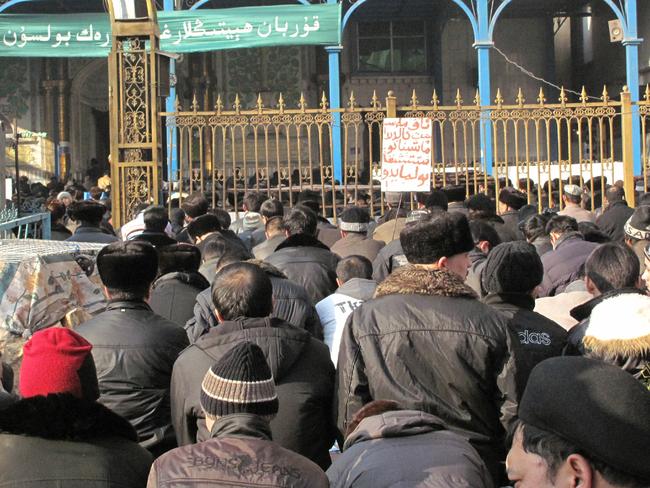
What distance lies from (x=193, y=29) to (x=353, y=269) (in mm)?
12298

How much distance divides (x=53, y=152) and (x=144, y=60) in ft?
40.9

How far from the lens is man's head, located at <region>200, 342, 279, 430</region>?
8.76 ft

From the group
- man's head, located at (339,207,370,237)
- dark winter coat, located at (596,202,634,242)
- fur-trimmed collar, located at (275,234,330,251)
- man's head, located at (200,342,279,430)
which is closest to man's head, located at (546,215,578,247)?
man's head, located at (339,207,370,237)

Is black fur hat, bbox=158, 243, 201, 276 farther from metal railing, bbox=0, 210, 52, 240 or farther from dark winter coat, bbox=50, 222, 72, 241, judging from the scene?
dark winter coat, bbox=50, 222, 72, 241

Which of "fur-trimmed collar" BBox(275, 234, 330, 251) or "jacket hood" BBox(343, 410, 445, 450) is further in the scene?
"fur-trimmed collar" BBox(275, 234, 330, 251)

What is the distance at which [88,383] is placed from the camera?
295cm

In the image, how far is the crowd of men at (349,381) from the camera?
201 centimetres

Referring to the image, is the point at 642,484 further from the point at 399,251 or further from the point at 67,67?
the point at 67,67

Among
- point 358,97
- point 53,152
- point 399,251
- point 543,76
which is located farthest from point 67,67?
point 399,251

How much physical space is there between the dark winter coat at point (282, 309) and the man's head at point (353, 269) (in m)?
0.75

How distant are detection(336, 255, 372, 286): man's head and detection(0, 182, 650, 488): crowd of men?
0.01 metres

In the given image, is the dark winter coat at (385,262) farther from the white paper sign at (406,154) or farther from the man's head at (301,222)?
the white paper sign at (406,154)

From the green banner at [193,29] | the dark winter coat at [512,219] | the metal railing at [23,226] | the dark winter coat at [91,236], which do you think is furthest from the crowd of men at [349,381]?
the green banner at [193,29]

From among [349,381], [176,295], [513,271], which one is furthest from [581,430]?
[176,295]
